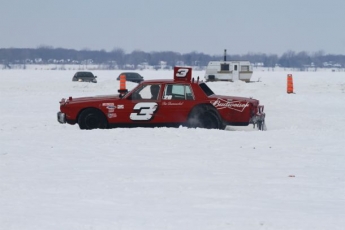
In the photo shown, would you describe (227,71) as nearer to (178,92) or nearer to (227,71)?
(227,71)

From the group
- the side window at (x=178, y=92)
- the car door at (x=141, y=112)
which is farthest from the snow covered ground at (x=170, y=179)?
the side window at (x=178, y=92)

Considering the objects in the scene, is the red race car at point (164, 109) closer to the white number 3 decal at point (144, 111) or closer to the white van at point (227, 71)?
the white number 3 decal at point (144, 111)

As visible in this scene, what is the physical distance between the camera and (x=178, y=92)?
1856 centimetres

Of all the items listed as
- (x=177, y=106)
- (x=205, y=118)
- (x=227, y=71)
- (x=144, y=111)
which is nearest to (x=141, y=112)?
(x=144, y=111)

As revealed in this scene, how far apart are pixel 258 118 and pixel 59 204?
33.5 ft

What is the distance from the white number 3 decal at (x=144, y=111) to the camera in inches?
722

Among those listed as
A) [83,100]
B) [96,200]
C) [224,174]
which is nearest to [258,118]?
[83,100]

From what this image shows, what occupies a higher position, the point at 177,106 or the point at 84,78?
the point at 177,106

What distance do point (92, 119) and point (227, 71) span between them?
3827 cm

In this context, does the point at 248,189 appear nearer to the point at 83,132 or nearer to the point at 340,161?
the point at 340,161

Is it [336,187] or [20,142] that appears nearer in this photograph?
[336,187]

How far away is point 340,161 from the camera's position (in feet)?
43.2

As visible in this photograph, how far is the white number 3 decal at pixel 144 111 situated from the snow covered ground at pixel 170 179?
123cm

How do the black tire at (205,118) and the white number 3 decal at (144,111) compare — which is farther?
the white number 3 decal at (144,111)
